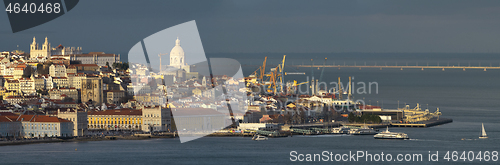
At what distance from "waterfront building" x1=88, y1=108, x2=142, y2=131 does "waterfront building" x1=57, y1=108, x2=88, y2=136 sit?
1.50m

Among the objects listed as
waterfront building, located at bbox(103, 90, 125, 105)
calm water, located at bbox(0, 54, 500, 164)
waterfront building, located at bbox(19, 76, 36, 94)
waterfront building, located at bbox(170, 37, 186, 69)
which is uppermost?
waterfront building, located at bbox(170, 37, 186, 69)

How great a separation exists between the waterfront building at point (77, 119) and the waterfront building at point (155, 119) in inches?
67.5

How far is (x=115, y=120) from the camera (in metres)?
24.1

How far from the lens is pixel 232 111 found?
2670 centimetres

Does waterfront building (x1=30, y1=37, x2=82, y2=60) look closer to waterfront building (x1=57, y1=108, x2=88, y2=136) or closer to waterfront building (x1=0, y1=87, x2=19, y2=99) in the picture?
waterfront building (x1=0, y1=87, x2=19, y2=99)

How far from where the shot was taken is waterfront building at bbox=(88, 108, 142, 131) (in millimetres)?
23812

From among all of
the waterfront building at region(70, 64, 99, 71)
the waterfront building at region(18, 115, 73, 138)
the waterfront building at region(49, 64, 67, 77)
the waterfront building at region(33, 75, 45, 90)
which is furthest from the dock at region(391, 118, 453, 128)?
the waterfront building at region(70, 64, 99, 71)

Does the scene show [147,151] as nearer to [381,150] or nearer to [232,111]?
[381,150]

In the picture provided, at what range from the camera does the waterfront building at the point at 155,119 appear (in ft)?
76.6

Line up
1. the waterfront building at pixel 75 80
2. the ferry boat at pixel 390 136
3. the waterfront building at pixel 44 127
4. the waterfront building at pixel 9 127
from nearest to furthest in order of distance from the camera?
the waterfront building at pixel 9 127, the waterfront building at pixel 44 127, the ferry boat at pixel 390 136, the waterfront building at pixel 75 80

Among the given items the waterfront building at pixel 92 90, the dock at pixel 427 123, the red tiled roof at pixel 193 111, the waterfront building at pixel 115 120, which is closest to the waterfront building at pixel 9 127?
the waterfront building at pixel 115 120

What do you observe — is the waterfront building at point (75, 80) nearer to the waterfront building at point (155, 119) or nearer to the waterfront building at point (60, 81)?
the waterfront building at point (60, 81)

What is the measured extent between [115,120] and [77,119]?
2.12m

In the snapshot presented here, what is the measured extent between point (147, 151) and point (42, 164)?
2758 mm
